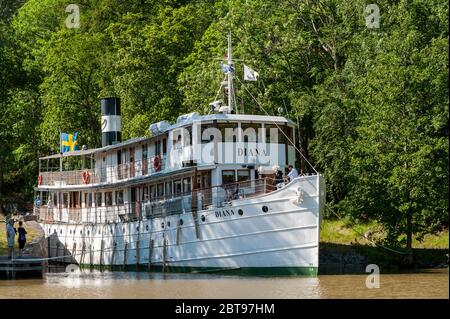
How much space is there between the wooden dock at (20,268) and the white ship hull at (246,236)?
214 inches

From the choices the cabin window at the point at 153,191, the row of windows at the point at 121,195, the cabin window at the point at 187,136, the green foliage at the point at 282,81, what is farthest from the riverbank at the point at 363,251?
the cabin window at the point at 187,136

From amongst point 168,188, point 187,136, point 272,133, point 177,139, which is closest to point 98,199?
point 168,188

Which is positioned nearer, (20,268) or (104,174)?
(20,268)

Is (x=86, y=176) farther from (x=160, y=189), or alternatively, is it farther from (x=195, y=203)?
(x=195, y=203)

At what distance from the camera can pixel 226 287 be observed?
99.7 feet

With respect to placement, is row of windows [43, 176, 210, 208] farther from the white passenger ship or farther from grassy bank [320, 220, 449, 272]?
grassy bank [320, 220, 449, 272]

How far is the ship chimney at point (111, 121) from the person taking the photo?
4941cm

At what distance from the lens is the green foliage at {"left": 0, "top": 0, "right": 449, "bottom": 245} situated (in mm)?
38812

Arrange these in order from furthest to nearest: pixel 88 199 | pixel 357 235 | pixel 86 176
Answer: pixel 88 199, pixel 86 176, pixel 357 235

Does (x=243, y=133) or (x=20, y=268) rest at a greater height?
(x=243, y=133)

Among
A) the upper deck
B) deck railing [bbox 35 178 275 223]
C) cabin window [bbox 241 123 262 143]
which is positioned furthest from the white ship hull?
cabin window [bbox 241 123 262 143]

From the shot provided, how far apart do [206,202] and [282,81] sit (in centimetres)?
1458

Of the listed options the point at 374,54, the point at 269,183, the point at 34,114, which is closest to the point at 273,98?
the point at 374,54

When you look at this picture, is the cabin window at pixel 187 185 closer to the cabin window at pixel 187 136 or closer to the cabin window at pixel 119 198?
the cabin window at pixel 187 136
